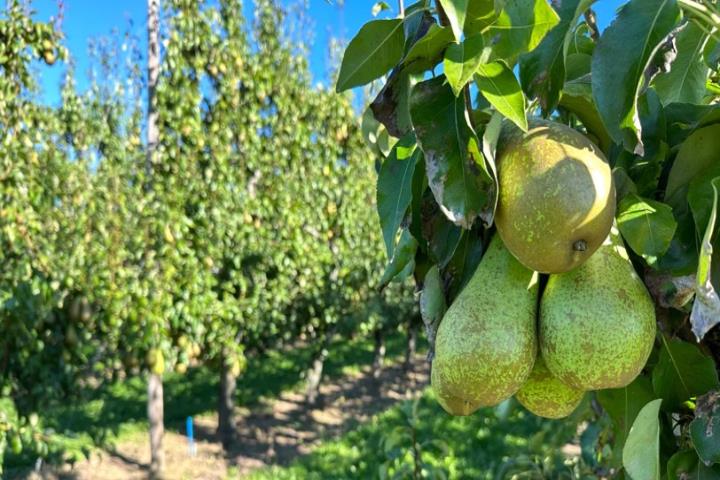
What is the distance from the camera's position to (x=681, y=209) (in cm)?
69

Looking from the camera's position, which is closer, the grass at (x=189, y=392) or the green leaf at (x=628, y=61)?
→ the green leaf at (x=628, y=61)

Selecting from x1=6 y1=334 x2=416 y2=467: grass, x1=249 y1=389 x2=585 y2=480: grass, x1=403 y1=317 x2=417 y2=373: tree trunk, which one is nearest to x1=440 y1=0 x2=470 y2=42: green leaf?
x1=249 y1=389 x2=585 y2=480: grass

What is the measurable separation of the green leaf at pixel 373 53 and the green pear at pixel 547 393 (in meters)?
0.35

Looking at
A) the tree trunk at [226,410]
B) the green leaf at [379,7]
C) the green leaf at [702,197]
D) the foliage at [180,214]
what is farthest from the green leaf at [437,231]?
the tree trunk at [226,410]

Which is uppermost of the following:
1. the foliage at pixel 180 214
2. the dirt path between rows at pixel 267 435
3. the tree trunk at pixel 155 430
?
the foliage at pixel 180 214

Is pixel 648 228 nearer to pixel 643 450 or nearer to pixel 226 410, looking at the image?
pixel 643 450

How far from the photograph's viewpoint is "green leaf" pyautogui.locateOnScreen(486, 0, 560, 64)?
1.78 ft

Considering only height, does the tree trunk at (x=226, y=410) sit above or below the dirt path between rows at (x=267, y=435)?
above

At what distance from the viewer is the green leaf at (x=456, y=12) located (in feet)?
1.68

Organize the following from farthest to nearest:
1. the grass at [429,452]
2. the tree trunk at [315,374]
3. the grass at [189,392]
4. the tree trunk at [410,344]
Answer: the tree trunk at [410,344]
the tree trunk at [315,374]
the grass at [189,392]
the grass at [429,452]

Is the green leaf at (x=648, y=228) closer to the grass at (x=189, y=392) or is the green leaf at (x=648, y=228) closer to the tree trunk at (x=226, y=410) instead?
the grass at (x=189, y=392)

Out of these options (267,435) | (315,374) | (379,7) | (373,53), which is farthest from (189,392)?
(373,53)

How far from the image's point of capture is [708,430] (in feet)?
2.15

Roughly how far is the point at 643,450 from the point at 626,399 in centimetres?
16
